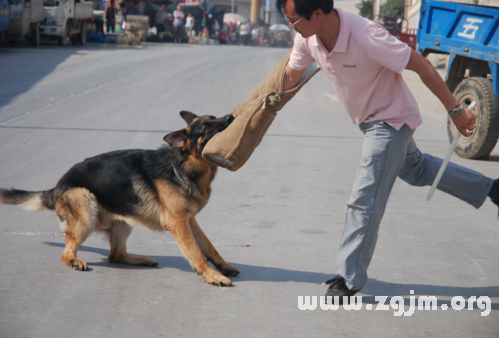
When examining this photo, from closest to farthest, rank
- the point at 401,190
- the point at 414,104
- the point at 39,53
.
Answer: the point at 414,104, the point at 401,190, the point at 39,53

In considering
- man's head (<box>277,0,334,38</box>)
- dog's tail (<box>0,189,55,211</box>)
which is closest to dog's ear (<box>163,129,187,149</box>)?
dog's tail (<box>0,189,55,211</box>)

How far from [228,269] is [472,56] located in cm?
545

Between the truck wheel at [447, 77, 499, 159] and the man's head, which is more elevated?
the man's head

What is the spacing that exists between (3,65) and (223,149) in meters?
13.0

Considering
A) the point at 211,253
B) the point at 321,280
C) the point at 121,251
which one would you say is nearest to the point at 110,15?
the point at 121,251

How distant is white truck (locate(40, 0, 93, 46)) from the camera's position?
20328 millimetres

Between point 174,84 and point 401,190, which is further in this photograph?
point 174,84

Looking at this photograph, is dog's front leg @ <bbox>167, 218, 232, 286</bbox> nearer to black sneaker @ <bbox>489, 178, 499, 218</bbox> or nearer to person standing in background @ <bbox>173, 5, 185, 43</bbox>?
black sneaker @ <bbox>489, 178, 499, 218</bbox>

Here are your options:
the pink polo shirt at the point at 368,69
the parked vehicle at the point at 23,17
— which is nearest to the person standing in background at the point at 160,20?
the parked vehicle at the point at 23,17

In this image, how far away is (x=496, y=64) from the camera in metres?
6.73

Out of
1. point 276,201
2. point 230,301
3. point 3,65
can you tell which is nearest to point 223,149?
point 230,301

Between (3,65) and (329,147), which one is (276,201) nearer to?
(329,147)

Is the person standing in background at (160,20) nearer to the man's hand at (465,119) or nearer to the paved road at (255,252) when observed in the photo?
the paved road at (255,252)

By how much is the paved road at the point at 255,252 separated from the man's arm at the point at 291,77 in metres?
1.33
